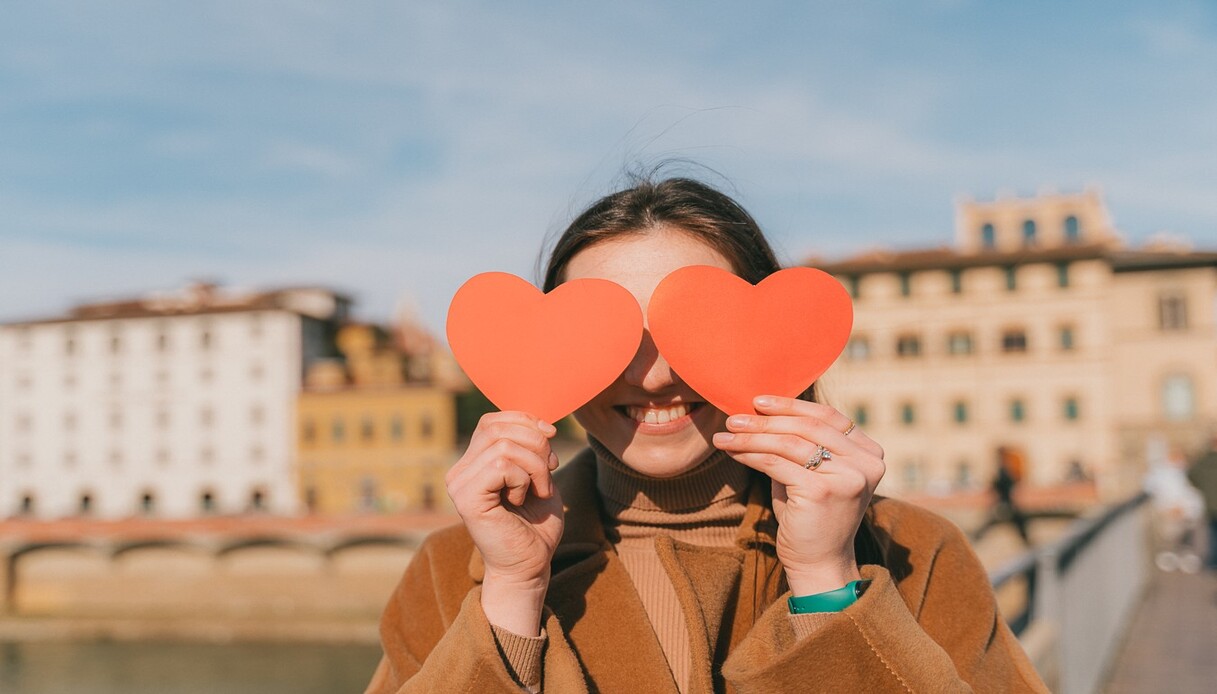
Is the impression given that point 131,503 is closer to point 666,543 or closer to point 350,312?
point 350,312

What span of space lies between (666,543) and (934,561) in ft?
1.38

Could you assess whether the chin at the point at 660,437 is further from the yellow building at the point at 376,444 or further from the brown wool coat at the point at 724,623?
the yellow building at the point at 376,444

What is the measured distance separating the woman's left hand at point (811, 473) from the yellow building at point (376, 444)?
42.6 metres

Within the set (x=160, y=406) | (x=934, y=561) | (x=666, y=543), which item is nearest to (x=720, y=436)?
(x=666, y=543)

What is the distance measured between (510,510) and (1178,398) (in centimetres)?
4520

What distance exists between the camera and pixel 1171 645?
24.3 ft

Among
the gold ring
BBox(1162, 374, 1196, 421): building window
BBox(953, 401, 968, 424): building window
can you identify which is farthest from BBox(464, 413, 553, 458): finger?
BBox(1162, 374, 1196, 421): building window

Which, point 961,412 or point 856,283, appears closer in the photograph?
point 961,412

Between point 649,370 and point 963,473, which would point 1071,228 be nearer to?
point 963,473

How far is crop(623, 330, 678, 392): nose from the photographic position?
1470 mm

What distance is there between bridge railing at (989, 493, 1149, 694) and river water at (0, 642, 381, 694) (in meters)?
26.3

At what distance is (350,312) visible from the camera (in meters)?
52.5

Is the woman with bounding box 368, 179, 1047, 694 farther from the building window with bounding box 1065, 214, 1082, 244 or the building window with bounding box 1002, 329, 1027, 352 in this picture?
the building window with bounding box 1065, 214, 1082, 244

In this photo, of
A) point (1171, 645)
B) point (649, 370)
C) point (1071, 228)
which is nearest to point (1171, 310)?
point (1071, 228)
